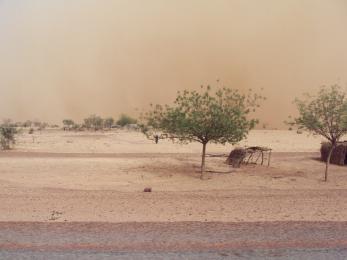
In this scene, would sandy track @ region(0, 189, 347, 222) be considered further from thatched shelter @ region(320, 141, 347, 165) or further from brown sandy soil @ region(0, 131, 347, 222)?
thatched shelter @ region(320, 141, 347, 165)

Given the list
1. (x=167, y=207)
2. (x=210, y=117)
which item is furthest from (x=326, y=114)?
(x=167, y=207)

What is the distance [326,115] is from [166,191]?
6.35 meters

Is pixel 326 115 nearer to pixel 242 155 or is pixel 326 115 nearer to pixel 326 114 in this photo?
pixel 326 114

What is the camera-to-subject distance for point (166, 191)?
13500 millimetres

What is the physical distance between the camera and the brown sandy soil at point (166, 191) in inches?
350

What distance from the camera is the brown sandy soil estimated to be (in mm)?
8898

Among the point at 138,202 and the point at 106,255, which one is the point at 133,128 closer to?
the point at 138,202

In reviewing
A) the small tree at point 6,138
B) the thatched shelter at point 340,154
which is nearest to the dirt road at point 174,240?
the thatched shelter at point 340,154

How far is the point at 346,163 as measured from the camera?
22453mm

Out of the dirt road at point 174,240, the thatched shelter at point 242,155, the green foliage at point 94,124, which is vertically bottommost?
the dirt road at point 174,240

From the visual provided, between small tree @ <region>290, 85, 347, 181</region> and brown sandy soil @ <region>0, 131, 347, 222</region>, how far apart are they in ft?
5.15

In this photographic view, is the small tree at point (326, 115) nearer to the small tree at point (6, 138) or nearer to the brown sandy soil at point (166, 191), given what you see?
the brown sandy soil at point (166, 191)

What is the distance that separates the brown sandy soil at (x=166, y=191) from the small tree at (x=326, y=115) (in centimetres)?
157

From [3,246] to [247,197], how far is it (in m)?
6.52
